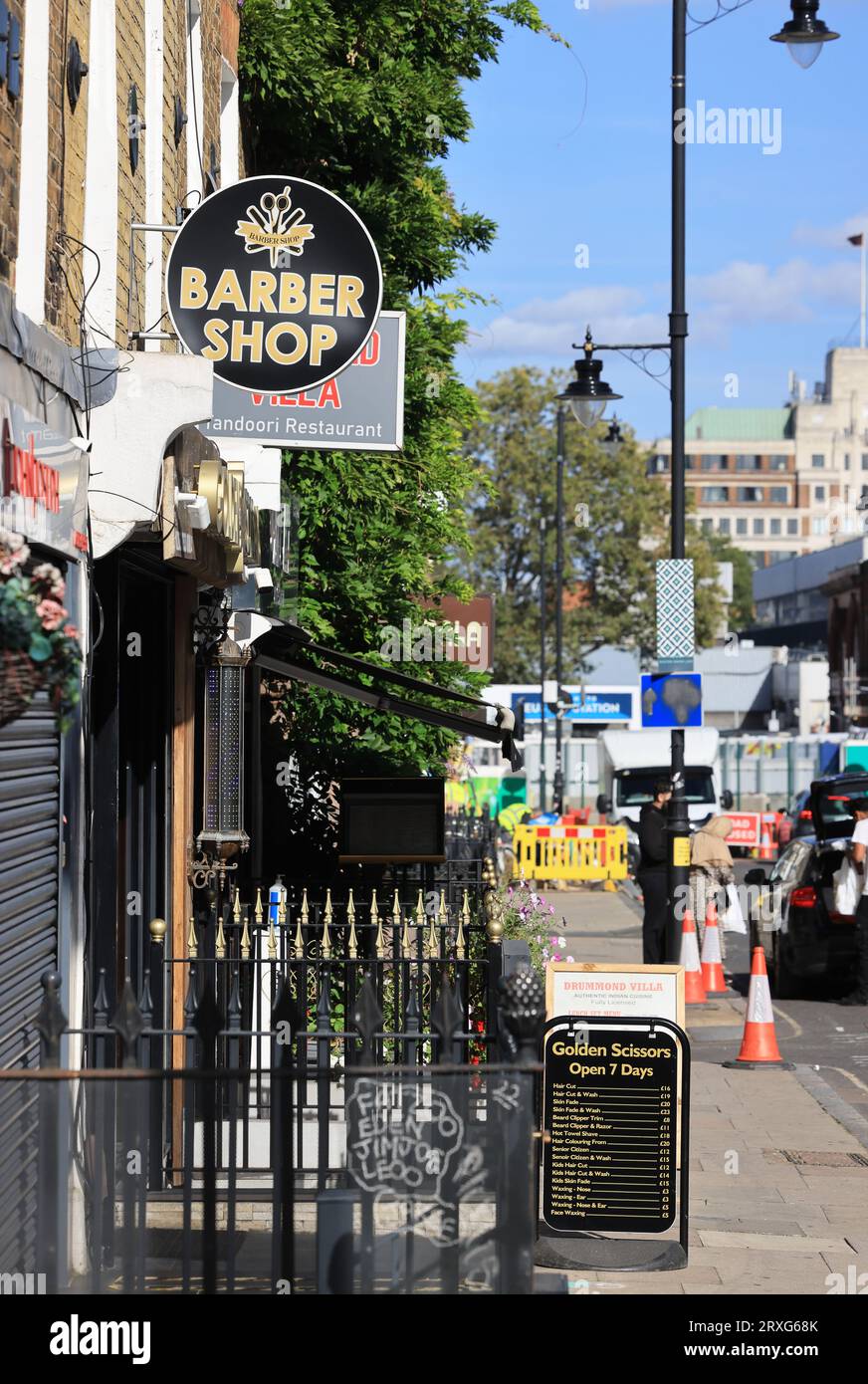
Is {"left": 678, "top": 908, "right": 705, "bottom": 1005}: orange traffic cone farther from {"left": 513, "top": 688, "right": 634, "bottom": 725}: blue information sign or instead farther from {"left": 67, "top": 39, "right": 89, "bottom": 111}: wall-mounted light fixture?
{"left": 513, "top": 688, "right": 634, "bottom": 725}: blue information sign

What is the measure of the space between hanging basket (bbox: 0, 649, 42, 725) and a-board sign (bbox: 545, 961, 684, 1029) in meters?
4.58

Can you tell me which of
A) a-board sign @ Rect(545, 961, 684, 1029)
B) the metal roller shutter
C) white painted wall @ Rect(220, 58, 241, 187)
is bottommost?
a-board sign @ Rect(545, 961, 684, 1029)

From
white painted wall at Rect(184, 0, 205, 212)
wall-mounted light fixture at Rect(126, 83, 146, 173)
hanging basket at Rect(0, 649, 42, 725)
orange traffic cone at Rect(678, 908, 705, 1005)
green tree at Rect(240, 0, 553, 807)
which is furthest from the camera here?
orange traffic cone at Rect(678, 908, 705, 1005)

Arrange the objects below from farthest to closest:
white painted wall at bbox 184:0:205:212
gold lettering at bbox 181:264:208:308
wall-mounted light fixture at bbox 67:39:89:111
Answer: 1. white painted wall at bbox 184:0:205:212
2. gold lettering at bbox 181:264:208:308
3. wall-mounted light fixture at bbox 67:39:89:111

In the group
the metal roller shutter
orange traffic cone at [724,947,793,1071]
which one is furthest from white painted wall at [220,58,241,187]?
the metal roller shutter

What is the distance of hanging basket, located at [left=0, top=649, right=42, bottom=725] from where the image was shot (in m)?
4.64

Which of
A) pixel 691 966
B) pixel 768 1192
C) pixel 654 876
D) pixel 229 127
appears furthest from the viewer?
pixel 654 876

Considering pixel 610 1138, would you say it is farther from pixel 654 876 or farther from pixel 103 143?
pixel 654 876

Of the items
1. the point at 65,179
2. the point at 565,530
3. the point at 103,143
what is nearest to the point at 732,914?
the point at 103,143

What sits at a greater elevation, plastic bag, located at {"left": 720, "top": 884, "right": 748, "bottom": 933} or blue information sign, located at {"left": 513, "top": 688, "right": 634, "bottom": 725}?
blue information sign, located at {"left": 513, "top": 688, "right": 634, "bottom": 725}

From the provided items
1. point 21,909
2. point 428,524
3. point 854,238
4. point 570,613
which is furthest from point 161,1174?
point 854,238

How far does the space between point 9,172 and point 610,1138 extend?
463 cm

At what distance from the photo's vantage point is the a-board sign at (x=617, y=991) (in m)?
8.82

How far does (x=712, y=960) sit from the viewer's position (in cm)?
1933
